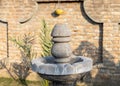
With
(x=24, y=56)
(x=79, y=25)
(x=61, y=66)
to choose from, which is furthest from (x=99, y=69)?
(x=61, y=66)

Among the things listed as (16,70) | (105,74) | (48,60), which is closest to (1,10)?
(16,70)

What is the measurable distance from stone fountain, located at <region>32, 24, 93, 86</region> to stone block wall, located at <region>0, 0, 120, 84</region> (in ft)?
11.3

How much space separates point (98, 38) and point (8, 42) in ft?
8.57

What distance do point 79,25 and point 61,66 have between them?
4.02 m

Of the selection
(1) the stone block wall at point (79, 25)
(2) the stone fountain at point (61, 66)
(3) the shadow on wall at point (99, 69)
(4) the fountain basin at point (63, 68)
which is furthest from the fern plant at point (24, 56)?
(4) the fountain basin at point (63, 68)

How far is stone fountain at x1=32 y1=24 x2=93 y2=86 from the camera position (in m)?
3.97

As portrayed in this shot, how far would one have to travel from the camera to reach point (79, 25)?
790 centimetres

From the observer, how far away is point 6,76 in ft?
28.0

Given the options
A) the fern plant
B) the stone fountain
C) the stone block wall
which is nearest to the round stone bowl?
the stone fountain

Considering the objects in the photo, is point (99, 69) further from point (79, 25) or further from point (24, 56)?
point (24, 56)

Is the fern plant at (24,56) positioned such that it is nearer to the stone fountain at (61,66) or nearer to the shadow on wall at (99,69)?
the shadow on wall at (99,69)

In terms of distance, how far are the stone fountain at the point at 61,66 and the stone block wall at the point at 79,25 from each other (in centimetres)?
345

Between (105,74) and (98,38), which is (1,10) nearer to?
(98,38)

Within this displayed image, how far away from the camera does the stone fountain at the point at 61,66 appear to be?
3.97 meters
